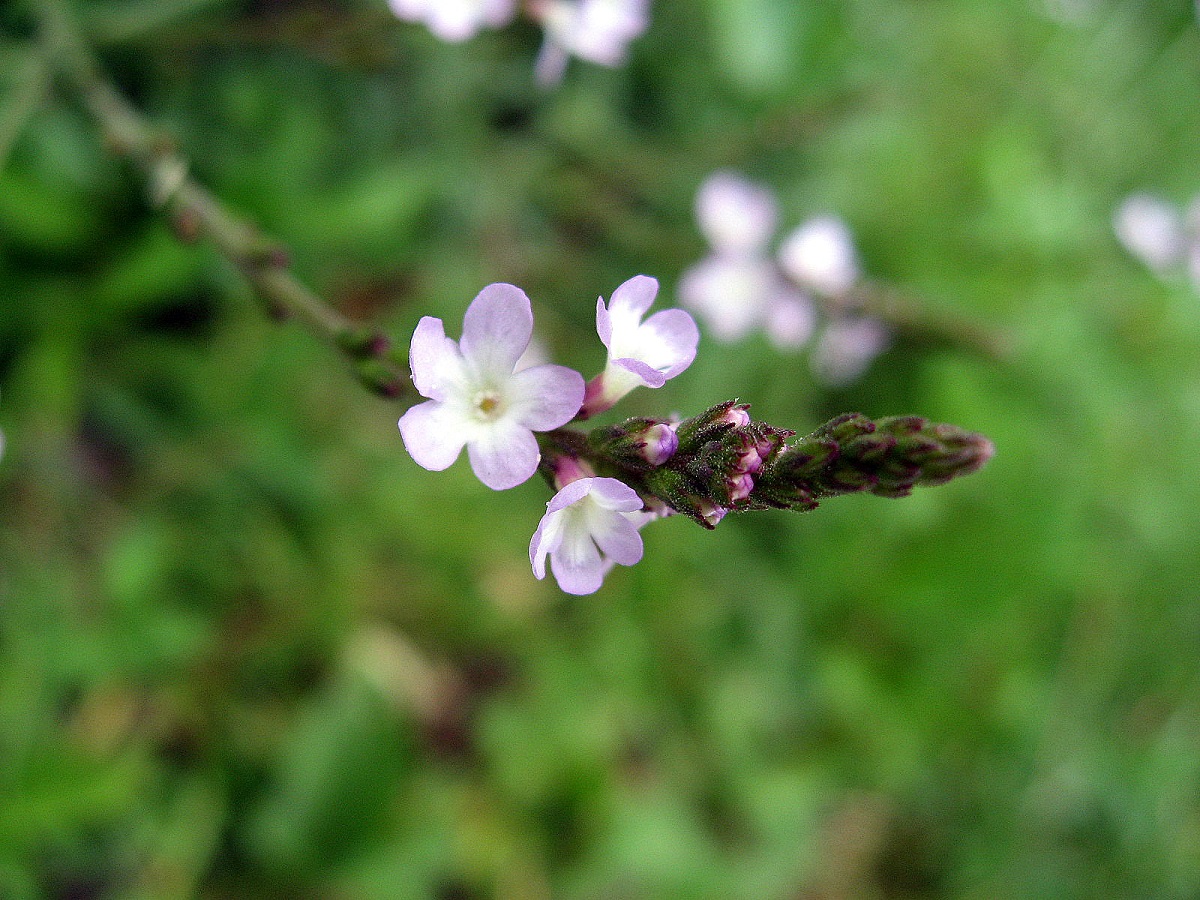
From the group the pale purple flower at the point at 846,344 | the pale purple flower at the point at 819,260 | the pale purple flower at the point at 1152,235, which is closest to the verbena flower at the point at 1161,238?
the pale purple flower at the point at 1152,235

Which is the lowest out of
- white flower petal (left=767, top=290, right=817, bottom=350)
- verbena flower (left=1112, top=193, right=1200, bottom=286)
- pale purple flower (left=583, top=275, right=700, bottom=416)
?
pale purple flower (left=583, top=275, right=700, bottom=416)

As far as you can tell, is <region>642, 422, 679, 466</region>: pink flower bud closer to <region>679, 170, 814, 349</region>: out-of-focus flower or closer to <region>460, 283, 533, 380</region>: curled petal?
<region>460, 283, 533, 380</region>: curled petal

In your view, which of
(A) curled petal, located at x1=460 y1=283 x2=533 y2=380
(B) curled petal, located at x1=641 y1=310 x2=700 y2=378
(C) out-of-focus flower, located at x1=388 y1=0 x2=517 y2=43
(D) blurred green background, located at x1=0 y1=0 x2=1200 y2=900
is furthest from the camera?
(D) blurred green background, located at x1=0 y1=0 x2=1200 y2=900

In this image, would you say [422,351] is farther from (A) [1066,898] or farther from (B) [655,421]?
(A) [1066,898]

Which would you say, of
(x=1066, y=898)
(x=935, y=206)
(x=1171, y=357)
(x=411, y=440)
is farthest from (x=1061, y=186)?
(x=411, y=440)

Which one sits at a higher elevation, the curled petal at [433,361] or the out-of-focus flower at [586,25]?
the out-of-focus flower at [586,25]

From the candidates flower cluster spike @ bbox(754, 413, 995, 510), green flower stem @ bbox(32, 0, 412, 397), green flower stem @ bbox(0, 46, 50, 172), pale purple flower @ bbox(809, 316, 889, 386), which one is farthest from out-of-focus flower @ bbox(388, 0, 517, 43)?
pale purple flower @ bbox(809, 316, 889, 386)

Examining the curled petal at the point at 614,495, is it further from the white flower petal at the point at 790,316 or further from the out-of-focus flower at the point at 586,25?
the white flower petal at the point at 790,316
